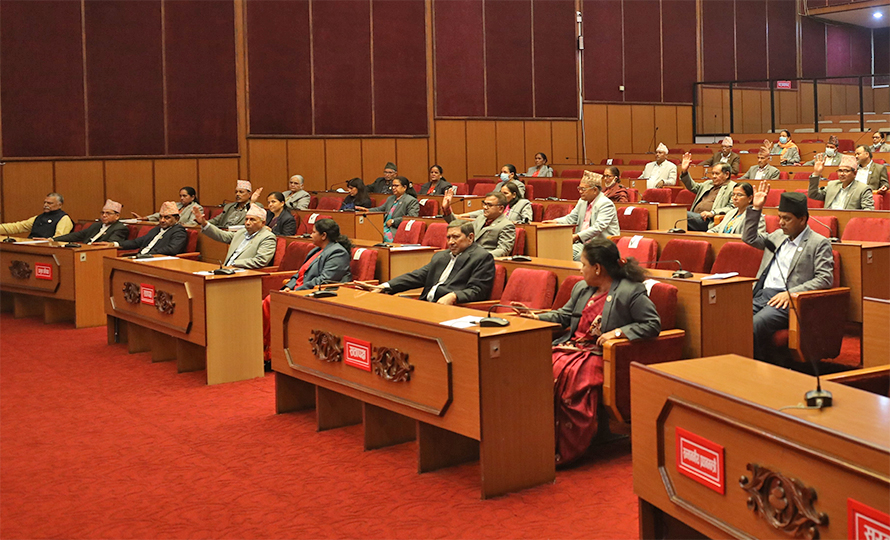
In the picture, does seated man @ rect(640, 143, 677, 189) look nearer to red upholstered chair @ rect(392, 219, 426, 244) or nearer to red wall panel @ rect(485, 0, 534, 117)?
red upholstered chair @ rect(392, 219, 426, 244)

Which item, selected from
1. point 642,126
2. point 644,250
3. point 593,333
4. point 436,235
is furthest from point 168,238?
point 642,126

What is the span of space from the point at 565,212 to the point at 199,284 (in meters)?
4.08

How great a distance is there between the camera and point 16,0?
9.99 metres

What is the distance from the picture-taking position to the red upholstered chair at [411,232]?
7711 mm

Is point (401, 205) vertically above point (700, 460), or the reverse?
point (401, 205)

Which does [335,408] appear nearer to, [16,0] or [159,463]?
[159,463]

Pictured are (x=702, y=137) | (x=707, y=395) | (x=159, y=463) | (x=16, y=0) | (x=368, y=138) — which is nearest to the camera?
(x=707, y=395)

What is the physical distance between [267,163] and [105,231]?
3.74 meters

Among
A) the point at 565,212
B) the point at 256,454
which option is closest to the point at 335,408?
the point at 256,454

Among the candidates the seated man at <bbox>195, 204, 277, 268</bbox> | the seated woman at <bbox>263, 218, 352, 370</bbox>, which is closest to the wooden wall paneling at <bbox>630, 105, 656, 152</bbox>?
the seated man at <bbox>195, 204, 277, 268</bbox>

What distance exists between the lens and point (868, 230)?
5895mm

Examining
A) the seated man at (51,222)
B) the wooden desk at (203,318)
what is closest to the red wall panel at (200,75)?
the seated man at (51,222)

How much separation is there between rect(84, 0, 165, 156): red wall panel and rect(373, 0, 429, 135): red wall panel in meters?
3.14

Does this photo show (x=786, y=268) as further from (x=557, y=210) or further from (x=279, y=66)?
(x=279, y=66)
